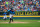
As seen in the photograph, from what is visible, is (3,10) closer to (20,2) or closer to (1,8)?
(1,8)

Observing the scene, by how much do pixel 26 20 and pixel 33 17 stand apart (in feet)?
1.51

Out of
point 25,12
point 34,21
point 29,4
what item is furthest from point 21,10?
point 34,21

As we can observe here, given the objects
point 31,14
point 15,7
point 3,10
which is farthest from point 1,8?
point 31,14

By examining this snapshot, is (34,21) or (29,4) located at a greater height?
(29,4)

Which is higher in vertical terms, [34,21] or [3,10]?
[3,10]

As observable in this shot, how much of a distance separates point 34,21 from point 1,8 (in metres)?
→ 2.15

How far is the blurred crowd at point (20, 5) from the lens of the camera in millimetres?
4305

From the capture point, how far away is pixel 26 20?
14.3 feet

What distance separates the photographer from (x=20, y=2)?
4344mm

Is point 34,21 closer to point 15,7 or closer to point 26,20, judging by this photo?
point 26,20

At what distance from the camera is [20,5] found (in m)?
4.46

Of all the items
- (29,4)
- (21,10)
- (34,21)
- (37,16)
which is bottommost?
(34,21)

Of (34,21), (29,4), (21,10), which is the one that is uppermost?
(29,4)

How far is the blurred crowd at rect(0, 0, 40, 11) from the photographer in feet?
14.1
